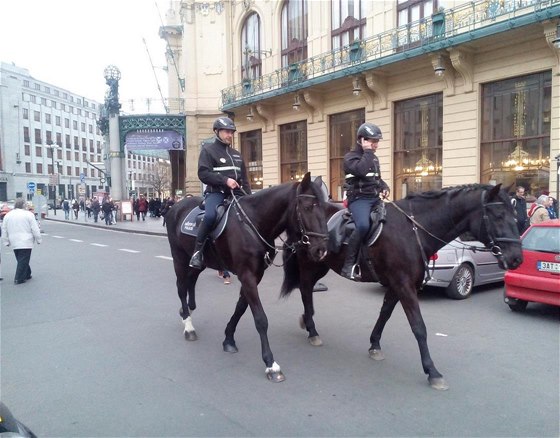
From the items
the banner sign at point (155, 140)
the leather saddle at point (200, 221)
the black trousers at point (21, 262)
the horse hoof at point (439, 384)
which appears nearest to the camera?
the horse hoof at point (439, 384)

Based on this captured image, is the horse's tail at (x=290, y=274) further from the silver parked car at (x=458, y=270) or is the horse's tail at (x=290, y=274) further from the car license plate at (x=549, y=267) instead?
the car license plate at (x=549, y=267)

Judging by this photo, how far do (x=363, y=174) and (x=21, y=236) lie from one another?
30.2 ft

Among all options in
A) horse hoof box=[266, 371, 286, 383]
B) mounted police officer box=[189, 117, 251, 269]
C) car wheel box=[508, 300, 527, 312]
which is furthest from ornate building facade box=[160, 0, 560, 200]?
horse hoof box=[266, 371, 286, 383]

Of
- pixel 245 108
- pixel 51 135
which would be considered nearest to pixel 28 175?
pixel 51 135

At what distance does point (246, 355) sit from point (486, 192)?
11.3 feet

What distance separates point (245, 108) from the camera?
1029 inches

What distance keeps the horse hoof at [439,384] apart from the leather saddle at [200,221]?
2.99 meters

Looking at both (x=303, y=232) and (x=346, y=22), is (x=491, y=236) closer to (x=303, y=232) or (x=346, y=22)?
(x=303, y=232)

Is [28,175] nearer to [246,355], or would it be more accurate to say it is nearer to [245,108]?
[245,108]

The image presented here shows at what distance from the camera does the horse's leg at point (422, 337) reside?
4.47 metres

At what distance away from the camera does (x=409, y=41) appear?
17438mm

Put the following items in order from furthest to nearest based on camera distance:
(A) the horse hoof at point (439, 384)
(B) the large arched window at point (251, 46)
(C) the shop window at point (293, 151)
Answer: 1. (B) the large arched window at point (251, 46)
2. (C) the shop window at point (293, 151)
3. (A) the horse hoof at point (439, 384)

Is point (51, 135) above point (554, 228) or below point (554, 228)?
above

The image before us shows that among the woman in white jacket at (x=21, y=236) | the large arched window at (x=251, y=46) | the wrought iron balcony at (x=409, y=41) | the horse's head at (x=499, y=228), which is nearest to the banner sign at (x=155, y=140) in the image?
the large arched window at (x=251, y=46)
